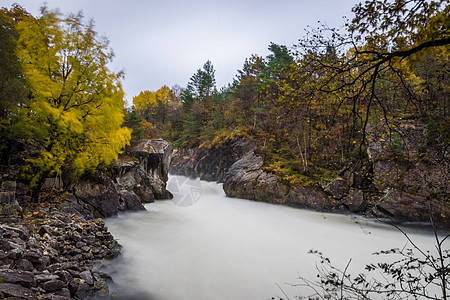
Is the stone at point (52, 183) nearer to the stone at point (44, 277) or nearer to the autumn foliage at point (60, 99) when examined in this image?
the autumn foliage at point (60, 99)

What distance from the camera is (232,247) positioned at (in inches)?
305

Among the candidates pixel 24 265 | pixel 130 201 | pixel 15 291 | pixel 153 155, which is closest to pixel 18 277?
pixel 15 291

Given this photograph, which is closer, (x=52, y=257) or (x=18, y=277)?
(x=18, y=277)

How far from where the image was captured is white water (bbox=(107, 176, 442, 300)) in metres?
5.20

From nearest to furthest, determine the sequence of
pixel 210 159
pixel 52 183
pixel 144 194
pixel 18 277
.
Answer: pixel 18 277
pixel 52 183
pixel 144 194
pixel 210 159

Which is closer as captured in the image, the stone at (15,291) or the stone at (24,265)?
the stone at (15,291)

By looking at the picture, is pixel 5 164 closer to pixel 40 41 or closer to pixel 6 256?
pixel 40 41

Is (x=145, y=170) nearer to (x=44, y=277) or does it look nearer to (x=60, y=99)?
(x=60, y=99)

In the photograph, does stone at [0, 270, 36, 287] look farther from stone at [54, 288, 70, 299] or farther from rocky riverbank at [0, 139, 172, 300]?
stone at [54, 288, 70, 299]

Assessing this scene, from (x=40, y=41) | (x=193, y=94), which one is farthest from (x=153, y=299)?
(x=193, y=94)

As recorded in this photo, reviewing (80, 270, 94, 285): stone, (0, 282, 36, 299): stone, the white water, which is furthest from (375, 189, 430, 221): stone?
(0, 282, 36, 299): stone

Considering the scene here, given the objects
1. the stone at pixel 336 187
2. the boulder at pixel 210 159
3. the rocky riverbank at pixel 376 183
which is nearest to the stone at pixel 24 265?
the rocky riverbank at pixel 376 183

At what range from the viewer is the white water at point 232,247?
17.1 ft

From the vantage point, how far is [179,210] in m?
13.5
